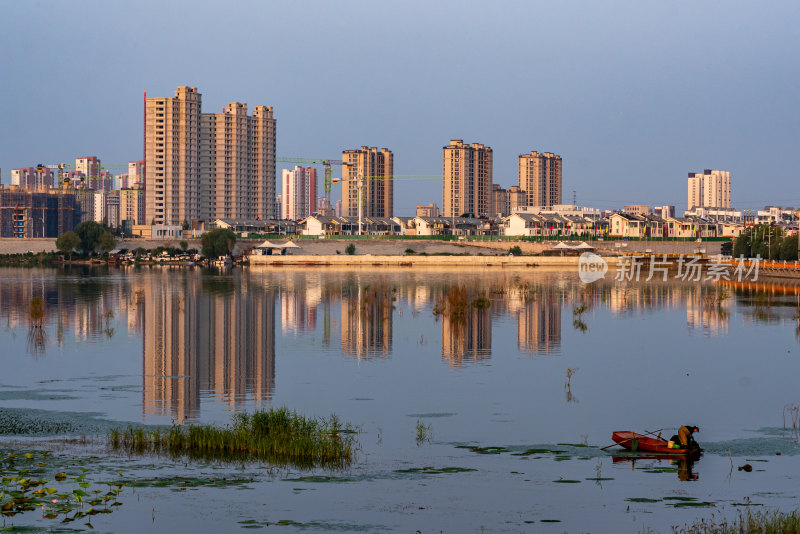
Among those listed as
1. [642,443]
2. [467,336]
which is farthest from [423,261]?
[642,443]

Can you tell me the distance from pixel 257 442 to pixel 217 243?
151994 millimetres

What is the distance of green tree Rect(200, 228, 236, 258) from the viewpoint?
17188 cm

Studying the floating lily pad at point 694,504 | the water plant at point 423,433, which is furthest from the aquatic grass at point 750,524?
the water plant at point 423,433

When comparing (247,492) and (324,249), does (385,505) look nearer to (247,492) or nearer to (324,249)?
(247,492)

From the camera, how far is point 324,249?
18688 cm

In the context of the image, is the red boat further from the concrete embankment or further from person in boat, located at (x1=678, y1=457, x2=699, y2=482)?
the concrete embankment

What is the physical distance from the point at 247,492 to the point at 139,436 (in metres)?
5.04

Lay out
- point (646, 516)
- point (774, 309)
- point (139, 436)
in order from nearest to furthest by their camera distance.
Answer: point (646, 516) → point (139, 436) → point (774, 309)

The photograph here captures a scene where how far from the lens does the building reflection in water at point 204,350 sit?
31344 mm

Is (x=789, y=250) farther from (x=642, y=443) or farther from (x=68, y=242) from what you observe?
(x=68, y=242)

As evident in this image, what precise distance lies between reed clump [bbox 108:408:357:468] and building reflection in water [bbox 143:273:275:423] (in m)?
3.35

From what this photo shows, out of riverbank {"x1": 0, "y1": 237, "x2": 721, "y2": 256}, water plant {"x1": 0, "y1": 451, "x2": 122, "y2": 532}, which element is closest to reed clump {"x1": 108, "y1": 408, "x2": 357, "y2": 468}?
water plant {"x1": 0, "y1": 451, "x2": 122, "y2": 532}

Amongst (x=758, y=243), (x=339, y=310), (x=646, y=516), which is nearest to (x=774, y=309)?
(x=339, y=310)

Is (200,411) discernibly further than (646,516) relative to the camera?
Yes
